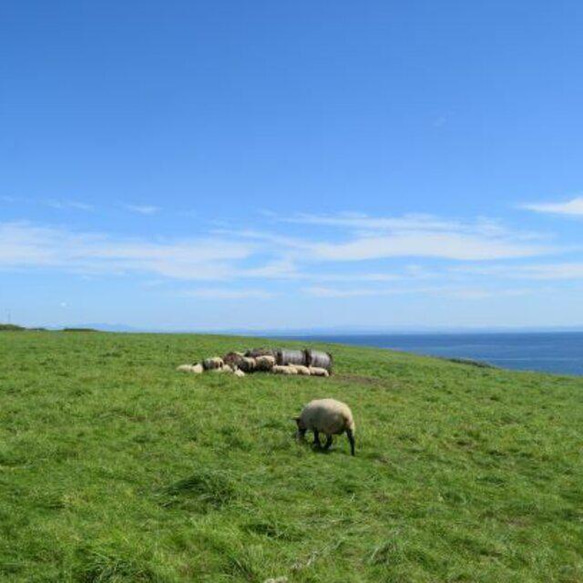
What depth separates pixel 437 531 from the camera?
13086 millimetres

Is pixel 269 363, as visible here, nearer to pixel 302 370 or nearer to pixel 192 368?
pixel 302 370

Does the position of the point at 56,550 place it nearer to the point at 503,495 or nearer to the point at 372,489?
the point at 372,489

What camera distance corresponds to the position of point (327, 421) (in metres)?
18.9

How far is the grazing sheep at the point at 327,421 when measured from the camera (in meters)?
18.8

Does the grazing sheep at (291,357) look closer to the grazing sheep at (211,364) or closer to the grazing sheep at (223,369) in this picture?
the grazing sheep at (223,369)

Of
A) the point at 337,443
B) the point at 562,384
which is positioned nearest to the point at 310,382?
the point at 337,443

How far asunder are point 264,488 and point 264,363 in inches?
751

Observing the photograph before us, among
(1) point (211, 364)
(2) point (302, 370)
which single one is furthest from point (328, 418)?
(2) point (302, 370)

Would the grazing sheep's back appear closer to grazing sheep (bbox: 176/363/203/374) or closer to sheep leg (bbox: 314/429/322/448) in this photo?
sheep leg (bbox: 314/429/322/448)

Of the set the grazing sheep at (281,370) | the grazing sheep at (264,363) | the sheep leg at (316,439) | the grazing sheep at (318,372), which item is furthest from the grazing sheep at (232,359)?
the sheep leg at (316,439)

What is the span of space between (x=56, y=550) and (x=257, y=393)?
53.0ft

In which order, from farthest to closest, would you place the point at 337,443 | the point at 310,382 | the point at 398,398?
the point at 310,382 → the point at 398,398 → the point at 337,443

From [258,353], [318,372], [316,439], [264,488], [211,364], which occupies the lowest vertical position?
[264,488]

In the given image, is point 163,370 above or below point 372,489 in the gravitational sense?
above
